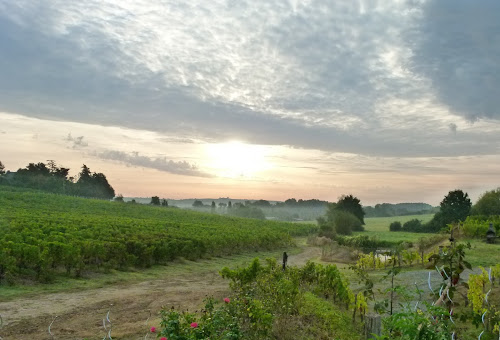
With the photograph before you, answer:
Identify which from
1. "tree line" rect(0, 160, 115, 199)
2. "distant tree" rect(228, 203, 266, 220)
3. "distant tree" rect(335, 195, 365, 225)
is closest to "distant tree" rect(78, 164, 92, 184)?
"tree line" rect(0, 160, 115, 199)

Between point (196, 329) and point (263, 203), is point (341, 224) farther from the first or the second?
point (263, 203)

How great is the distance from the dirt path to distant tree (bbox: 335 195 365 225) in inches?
1816

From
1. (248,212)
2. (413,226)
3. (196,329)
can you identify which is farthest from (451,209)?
(248,212)

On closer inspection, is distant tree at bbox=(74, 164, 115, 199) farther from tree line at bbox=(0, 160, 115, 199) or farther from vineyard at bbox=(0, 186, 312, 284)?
vineyard at bbox=(0, 186, 312, 284)

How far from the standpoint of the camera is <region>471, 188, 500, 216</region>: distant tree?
121 ft

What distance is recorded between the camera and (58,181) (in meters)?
76.3

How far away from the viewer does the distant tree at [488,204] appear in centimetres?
3688

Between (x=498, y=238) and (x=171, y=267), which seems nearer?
(x=171, y=267)

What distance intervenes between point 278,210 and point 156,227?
356 feet

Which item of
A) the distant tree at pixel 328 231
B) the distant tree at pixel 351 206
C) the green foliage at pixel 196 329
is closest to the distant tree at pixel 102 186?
the distant tree at pixel 351 206

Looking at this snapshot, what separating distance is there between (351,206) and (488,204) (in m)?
21.6

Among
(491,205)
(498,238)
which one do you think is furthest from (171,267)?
(491,205)

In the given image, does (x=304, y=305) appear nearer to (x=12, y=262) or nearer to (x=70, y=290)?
(x=70, y=290)

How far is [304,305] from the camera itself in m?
8.01
